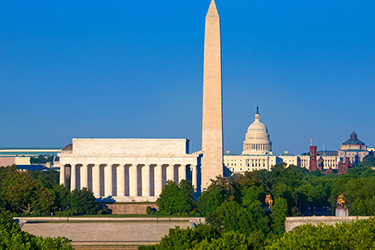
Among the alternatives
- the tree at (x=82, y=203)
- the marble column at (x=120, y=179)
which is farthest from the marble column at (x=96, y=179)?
the tree at (x=82, y=203)

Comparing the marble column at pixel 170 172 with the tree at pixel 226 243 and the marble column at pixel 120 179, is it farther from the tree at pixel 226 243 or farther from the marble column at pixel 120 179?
the tree at pixel 226 243

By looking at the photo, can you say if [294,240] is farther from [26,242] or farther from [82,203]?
[82,203]

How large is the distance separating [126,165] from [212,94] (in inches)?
616

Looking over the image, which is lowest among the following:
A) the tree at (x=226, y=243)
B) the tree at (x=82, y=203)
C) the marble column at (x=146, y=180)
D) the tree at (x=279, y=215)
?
the tree at (x=226, y=243)

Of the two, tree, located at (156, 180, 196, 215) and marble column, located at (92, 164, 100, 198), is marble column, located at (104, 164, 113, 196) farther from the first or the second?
tree, located at (156, 180, 196, 215)

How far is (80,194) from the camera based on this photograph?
131125 millimetres

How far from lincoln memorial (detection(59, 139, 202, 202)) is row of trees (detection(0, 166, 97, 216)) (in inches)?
519

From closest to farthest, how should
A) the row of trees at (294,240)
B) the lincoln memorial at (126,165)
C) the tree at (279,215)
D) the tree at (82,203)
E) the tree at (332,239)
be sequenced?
the tree at (332,239)
the row of trees at (294,240)
the tree at (279,215)
the tree at (82,203)
the lincoln memorial at (126,165)

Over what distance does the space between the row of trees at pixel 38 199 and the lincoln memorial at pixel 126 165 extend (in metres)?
13.2

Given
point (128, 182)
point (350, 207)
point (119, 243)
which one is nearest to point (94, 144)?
point (128, 182)

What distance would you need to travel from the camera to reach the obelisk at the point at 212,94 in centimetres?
14600

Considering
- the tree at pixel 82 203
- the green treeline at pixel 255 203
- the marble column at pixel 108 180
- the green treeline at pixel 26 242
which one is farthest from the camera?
the marble column at pixel 108 180

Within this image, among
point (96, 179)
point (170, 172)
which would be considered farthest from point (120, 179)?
point (170, 172)

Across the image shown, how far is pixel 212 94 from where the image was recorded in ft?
481
